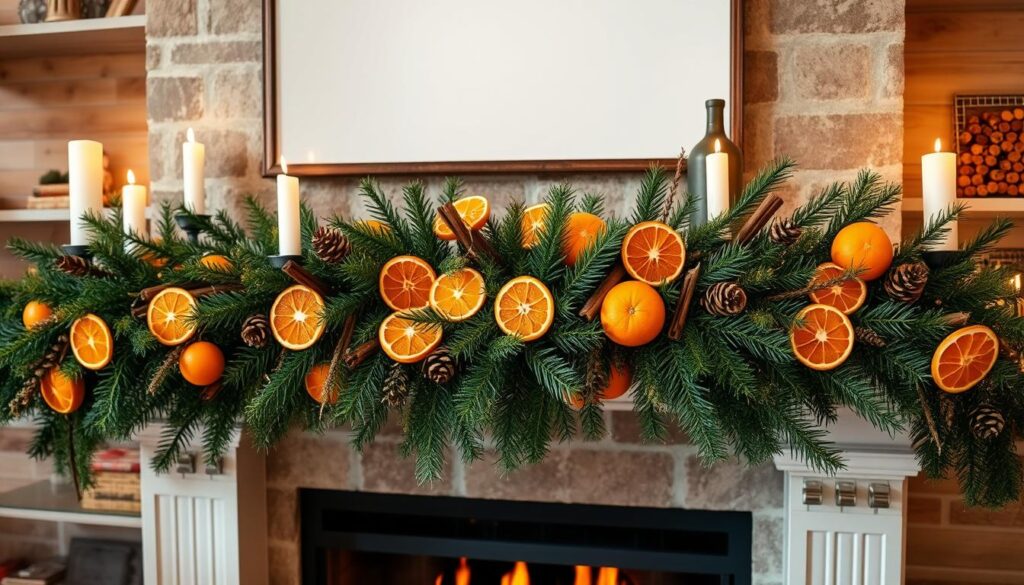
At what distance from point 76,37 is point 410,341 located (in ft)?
5.39

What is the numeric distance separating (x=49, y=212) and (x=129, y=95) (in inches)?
17.5

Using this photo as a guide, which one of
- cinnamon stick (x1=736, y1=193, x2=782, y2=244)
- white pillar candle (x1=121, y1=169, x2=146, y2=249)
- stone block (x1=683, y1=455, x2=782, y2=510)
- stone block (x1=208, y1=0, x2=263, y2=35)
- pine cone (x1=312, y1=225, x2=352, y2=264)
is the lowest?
stone block (x1=683, y1=455, x2=782, y2=510)

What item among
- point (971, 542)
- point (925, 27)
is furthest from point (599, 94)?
point (971, 542)

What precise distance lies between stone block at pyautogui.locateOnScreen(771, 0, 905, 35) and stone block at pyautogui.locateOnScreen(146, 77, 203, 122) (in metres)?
1.26

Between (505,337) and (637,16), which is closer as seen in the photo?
(505,337)

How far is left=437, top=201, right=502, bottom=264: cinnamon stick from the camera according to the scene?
839 millimetres

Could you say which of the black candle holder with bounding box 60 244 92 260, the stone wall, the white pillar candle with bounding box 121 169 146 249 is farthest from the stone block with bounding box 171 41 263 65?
the black candle holder with bounding box 60 244 92 260

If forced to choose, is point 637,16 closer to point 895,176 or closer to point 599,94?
point 599,94

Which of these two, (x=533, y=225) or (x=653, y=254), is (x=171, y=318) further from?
(x=653, y=254)

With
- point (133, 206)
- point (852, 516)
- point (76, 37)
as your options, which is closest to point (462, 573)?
point (852, 516)

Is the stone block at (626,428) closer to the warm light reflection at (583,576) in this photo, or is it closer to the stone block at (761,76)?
the warm light reflection at (583,576)

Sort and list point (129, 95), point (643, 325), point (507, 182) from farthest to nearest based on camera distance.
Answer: point (129, 95) < point (507, 182) < point (643, 325)

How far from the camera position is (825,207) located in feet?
2.99

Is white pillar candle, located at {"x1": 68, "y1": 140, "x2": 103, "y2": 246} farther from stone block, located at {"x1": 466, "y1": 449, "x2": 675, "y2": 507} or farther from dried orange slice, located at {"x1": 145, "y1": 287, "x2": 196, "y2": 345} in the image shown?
stone block, located at {"x1": 466, "y1": 449, "x2": 675, "y2": 507}
